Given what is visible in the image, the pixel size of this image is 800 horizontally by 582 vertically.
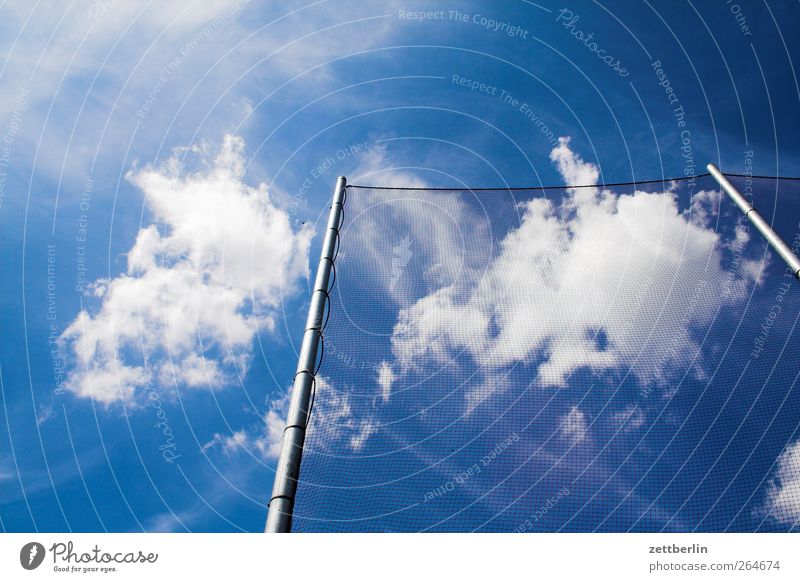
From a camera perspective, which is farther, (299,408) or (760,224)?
(760,224)

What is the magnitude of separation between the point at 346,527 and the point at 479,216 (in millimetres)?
6151

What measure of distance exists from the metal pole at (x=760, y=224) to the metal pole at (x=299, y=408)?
6.21 meters

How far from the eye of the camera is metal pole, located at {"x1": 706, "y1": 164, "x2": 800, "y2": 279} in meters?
6.39

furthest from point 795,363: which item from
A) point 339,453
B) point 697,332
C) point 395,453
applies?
point 339,453

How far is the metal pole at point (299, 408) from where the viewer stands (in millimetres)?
4809
